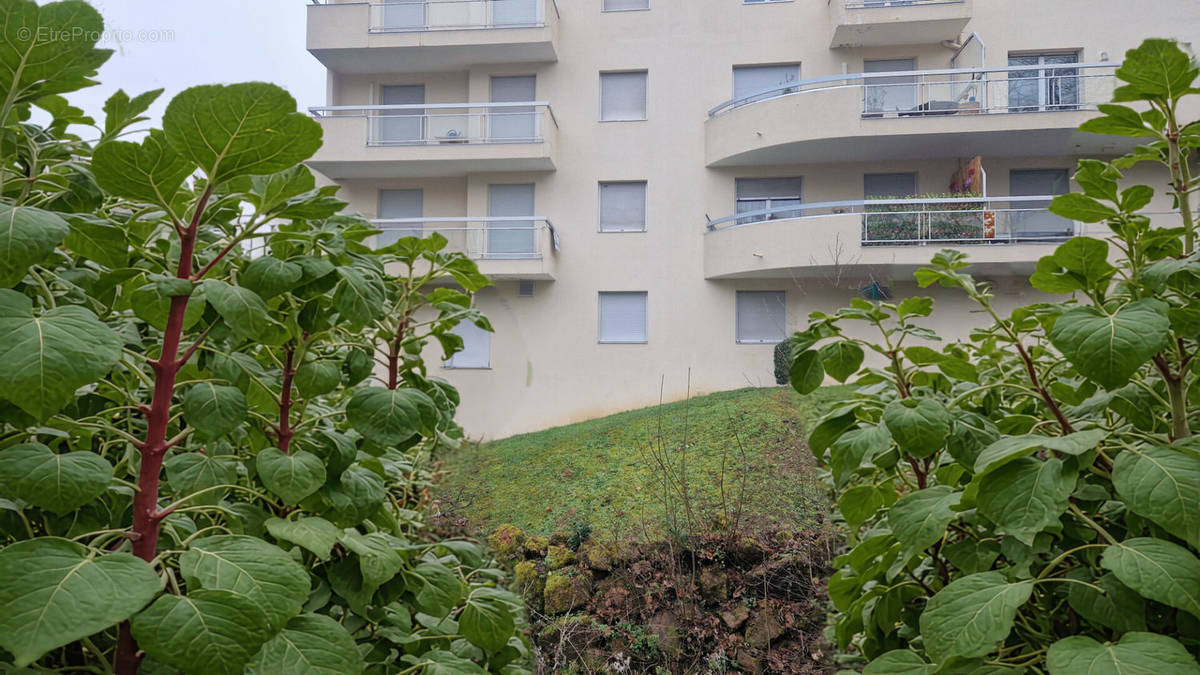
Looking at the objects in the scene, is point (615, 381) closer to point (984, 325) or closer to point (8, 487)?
point (984, 325)

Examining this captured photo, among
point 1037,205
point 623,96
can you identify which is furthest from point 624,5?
point 1037,205

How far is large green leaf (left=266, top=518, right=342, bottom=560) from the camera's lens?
667mm

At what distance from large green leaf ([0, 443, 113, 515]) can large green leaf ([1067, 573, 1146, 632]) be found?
856mm

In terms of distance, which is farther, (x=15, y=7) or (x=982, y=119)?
(x=982, y=119)

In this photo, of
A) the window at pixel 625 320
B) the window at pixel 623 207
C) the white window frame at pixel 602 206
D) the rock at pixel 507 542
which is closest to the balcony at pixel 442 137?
the white window frame at pixel 602 206

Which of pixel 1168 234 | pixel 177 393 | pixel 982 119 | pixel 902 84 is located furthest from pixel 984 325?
pixel 177 393

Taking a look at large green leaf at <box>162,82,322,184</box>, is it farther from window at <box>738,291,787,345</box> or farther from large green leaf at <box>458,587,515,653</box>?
window at <box>738,291,787,345</box>

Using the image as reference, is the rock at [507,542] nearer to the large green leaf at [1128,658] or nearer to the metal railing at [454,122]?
the large green leaf at [1128,658]

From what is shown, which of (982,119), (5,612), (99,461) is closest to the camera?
(5,612)

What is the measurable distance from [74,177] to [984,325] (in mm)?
8743

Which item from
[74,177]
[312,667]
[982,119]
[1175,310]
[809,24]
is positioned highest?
[809,24]

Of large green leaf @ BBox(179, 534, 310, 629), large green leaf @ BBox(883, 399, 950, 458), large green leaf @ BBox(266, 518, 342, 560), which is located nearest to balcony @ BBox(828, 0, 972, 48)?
large green leaf @ BBox(883, 399, 950, 458)

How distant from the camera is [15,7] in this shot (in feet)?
1.67

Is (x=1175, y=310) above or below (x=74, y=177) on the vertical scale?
below
